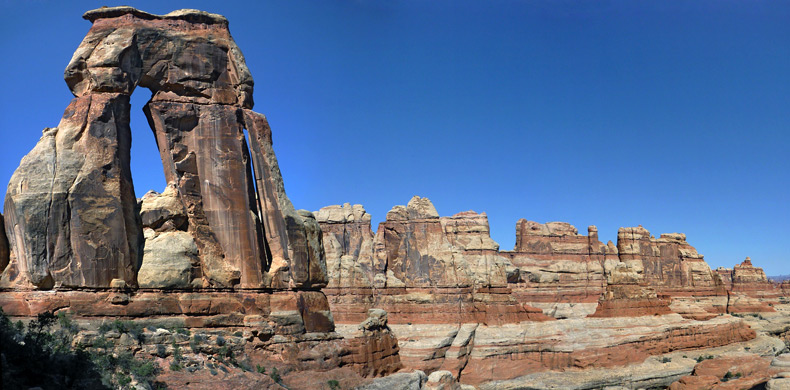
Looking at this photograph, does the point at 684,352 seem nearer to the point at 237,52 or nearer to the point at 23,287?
the point at 237,52

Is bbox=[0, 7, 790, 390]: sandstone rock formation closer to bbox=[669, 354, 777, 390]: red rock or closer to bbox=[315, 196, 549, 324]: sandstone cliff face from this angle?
bbox=[669, 354, 777, 390]: red rock

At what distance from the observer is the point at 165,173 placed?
24.8m

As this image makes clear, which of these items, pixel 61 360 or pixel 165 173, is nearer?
pixel 61 360

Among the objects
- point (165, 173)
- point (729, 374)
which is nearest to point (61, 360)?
point (165, 173)

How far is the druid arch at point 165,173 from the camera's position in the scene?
21.0 m

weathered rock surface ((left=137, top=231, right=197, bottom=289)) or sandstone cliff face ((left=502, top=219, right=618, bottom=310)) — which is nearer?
weathered rock surface ((left=137, top=231, right=197, bottom=289))

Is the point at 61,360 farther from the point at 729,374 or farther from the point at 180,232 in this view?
the point at 729,374

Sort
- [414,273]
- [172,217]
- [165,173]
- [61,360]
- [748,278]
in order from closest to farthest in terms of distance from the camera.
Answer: [61,360], [172,217], [165,173], [414,273], [748,278]

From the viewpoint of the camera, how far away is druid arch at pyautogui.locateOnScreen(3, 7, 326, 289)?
825 inches

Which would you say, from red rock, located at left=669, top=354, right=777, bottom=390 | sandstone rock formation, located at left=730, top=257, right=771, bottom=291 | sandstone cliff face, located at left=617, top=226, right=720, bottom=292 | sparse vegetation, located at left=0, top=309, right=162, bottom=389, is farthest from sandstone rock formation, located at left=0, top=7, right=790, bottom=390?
sandstone rock formation, located at left=730, top=257, right=771, bottom=291

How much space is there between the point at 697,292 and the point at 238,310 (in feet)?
285

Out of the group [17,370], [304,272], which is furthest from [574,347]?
[17,370]

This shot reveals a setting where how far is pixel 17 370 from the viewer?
14.9 metres

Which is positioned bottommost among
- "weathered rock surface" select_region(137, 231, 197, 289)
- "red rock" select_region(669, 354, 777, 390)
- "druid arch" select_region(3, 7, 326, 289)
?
"red rock" select_region(669, 354, 777, 390)
